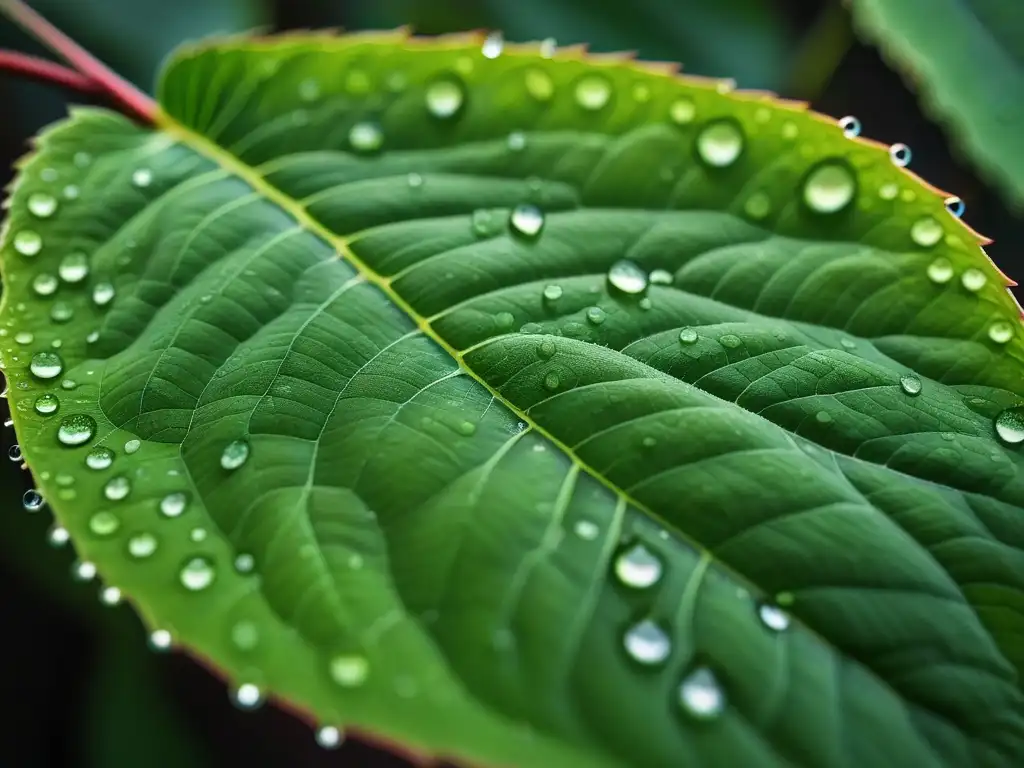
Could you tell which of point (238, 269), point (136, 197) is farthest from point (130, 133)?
point (238, 269)

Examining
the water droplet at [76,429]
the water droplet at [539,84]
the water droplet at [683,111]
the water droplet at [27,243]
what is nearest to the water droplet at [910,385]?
the water droplet at [683,111]

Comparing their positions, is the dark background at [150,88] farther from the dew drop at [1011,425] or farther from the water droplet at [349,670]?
the water droplet at [349,670]

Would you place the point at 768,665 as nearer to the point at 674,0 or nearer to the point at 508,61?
the point at 508,61

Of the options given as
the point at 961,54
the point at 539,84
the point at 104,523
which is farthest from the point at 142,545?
the point at 961,54

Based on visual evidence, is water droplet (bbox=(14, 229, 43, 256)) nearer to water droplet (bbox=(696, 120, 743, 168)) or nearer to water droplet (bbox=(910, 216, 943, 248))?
water droplet (bbox=(696, 120, 743, 168))

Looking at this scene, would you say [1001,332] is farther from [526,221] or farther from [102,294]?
[102,294]

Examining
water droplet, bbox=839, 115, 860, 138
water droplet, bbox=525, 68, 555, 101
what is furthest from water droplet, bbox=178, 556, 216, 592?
water droplet, bbox=839, 115, 860, 138

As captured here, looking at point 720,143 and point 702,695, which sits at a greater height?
point 720,143
